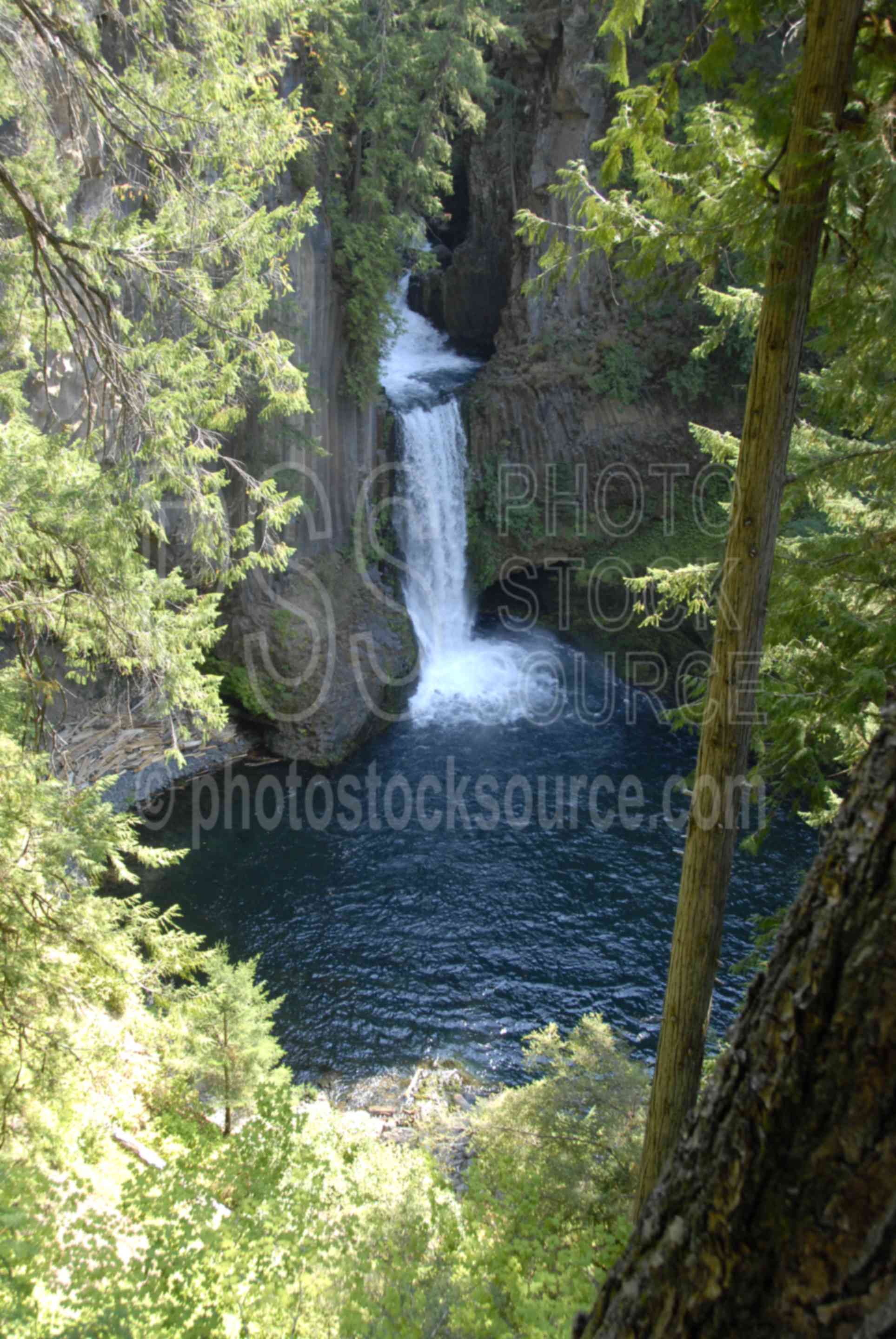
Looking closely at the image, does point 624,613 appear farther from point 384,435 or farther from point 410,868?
point 410,868

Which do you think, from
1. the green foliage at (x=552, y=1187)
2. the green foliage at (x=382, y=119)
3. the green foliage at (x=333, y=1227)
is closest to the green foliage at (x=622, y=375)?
the green foliage at (x=382, y=119)

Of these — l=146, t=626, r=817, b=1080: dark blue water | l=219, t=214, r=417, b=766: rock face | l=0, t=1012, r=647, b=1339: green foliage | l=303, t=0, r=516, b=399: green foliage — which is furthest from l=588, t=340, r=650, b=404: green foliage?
l=0, t=1012, r=647, b=1339: green foliage

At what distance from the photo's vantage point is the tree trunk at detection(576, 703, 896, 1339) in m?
1.36

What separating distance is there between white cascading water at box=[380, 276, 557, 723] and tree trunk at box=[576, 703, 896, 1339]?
1651 cm

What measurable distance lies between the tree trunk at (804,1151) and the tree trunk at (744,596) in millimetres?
2238

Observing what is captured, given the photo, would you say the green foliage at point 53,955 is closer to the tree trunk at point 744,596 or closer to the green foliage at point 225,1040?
the green foliage at point 225,1040

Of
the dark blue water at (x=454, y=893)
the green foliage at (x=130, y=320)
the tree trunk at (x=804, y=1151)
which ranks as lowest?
the dark blue water at (x=454, y=893)

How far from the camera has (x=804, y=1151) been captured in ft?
4.87

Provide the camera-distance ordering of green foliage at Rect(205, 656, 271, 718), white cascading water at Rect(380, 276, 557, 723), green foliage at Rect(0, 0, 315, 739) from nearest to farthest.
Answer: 1. green foliage at Rect(0, 0, 315, 739)
2. green foliage at Rect(205, 656, 271, 718)
3. white cascading water at Rect(380, 276, 557, 723)

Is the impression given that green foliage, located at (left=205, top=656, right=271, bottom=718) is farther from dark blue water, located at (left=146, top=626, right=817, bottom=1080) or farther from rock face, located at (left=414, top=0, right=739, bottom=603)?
rock face, located at (left=414, top=0, right=739, bottom=603)

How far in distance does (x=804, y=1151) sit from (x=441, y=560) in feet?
63.4

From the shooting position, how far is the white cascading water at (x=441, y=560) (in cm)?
1900

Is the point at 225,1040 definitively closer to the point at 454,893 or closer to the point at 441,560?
the point at 454,893

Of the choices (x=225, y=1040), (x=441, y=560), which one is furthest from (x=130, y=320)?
(x=441, y=560)
